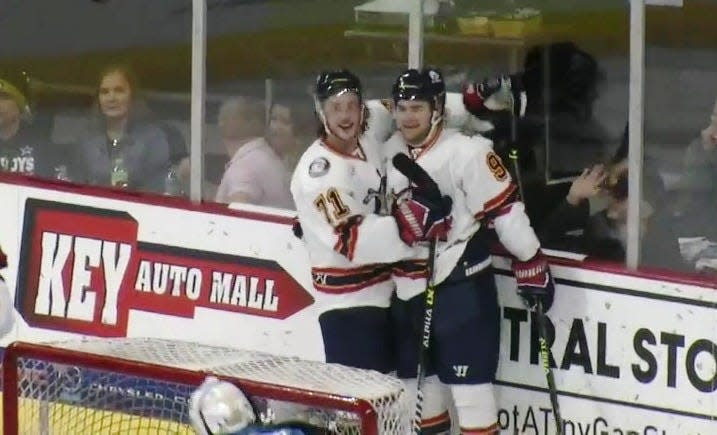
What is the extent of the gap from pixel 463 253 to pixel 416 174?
0.25 m

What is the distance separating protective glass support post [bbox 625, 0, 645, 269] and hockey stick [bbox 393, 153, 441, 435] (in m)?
0.52

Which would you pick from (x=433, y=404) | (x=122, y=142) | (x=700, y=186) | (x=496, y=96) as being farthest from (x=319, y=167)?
(x=122, y=142)

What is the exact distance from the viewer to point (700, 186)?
199 inches

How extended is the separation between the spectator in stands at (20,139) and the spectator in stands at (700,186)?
2064 millimetres

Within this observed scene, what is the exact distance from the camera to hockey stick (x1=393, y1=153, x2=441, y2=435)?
5113 mm

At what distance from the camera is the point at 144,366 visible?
5.05 m

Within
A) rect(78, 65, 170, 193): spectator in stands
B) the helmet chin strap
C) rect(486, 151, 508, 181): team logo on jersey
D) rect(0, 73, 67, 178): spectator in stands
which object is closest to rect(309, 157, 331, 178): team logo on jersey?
the helmet chin strap

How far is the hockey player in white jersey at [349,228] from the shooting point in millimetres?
5094

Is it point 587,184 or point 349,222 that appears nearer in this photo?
point 349,222

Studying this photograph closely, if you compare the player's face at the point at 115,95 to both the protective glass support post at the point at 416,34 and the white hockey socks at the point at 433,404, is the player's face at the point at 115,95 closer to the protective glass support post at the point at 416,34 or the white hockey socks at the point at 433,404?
the protective glass support post at the point at 416,34

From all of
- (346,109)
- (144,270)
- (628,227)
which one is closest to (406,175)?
(346,109)

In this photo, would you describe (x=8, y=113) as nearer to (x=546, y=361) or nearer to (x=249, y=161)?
(x=249, y=161)

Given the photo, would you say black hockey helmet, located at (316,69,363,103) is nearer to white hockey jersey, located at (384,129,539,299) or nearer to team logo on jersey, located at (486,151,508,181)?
white hockey jersey, located at (384,129,539,299)

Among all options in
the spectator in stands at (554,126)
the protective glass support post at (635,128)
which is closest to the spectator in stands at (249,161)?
the spectator in stands at (554,126)
